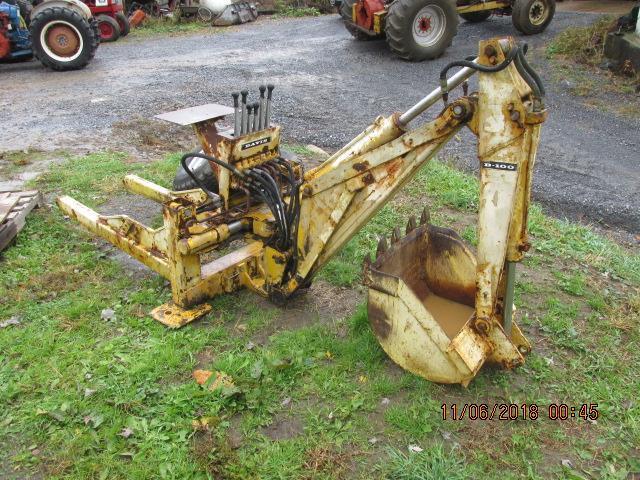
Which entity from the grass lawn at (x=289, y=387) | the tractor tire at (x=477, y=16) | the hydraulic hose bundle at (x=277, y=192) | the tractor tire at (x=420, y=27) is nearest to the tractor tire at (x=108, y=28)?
the tractor tire at (x=420, y=27)

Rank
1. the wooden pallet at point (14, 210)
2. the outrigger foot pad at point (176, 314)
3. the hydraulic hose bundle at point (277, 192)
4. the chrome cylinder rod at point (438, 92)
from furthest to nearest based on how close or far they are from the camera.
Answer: the wooden pallet at point (14, 210)
the outrigger foot pad at point (176, 314)
the hydraulic hose bundle at point (277, 192)
the chrome cylinder rod at point (438, 92)

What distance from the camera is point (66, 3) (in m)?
10.3

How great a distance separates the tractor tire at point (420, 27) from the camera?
10070 mm

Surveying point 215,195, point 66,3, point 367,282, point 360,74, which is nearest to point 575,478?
point 367,282

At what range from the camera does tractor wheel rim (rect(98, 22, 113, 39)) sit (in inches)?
524

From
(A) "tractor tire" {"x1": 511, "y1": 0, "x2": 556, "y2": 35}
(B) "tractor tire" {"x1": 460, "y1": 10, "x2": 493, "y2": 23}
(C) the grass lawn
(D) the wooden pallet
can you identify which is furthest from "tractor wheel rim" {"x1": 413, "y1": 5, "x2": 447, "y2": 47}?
(D) the wooden pallet

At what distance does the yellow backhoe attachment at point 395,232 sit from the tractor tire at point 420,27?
6.83m

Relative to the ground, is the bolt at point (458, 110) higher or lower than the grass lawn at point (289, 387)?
higher

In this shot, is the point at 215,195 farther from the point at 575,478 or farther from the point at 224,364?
the point at 575,478

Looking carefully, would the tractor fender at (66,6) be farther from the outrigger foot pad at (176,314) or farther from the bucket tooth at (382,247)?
the bucket tooth at (382,247)

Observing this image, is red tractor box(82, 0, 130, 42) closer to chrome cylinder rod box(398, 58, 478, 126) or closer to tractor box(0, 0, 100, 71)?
tractor box(0, 0, 100, 71)

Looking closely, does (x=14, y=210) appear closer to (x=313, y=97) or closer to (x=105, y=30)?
(x=313, y=97)

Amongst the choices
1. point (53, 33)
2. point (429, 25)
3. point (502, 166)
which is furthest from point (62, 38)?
point (502, 166)

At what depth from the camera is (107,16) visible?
529 inches
